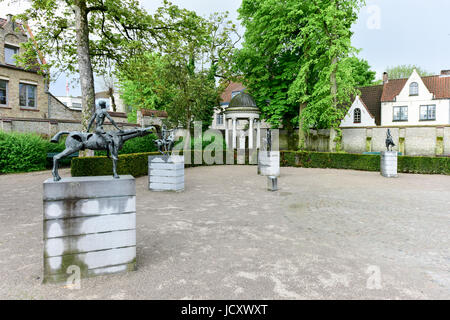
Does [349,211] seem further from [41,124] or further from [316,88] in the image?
[41,124]

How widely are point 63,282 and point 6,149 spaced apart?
15.2 meters

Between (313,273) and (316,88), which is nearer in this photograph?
(313,273)

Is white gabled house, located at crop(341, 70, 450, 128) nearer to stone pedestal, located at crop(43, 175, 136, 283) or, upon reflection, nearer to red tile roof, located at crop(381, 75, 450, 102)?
red tile roof, located at crop(381, 75, 450, 102)

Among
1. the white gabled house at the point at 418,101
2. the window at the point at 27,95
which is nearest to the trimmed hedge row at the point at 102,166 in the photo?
the window at the point at 27,95

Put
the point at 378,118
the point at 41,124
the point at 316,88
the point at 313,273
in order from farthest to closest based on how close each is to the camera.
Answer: the point at 378,118 < the point at 316,88 < the point at 41,124 < the point at 313,273

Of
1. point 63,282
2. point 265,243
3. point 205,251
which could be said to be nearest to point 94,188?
point 63,282

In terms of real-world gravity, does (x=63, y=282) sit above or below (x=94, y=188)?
below

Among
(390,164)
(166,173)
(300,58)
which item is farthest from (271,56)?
(166,173)

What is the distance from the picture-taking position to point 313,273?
157 inches

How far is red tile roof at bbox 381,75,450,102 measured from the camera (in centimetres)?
3381

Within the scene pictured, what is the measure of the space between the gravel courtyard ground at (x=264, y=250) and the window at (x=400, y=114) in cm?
3174

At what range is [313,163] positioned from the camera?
71.6 feet

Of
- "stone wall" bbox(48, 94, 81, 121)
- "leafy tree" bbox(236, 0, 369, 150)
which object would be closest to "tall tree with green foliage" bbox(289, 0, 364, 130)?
"leafy tree" bbox(236, 0, 369, 150)

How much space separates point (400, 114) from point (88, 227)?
138ft
